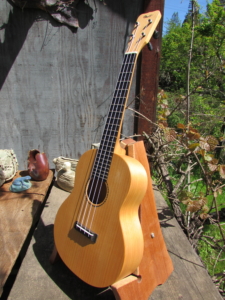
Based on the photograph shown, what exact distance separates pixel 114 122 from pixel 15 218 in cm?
117

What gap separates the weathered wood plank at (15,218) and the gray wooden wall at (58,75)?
1.89 feet

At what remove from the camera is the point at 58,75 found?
104 inches

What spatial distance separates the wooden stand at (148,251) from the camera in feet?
4.56

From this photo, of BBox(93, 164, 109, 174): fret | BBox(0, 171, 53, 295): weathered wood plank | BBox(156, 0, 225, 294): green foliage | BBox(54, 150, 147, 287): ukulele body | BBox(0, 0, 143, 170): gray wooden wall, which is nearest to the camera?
BBox(54, 150, 147, 287): ukulele body

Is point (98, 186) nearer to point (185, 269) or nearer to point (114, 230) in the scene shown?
point (114, 230)

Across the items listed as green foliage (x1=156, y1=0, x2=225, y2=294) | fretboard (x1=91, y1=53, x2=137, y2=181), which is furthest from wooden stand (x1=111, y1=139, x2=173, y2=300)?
green foliage (x1=156, y1=0, x2=225, y2=294)

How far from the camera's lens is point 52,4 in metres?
2.35

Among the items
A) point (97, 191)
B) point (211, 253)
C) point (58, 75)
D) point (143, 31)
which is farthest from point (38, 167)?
point (211, 253)

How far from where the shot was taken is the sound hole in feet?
4.52

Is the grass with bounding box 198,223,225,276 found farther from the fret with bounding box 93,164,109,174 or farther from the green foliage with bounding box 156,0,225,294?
the fret with bounding box 93,164,109,174

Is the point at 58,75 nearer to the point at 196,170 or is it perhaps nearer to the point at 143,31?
the point at 143,31

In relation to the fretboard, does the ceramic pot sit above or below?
below

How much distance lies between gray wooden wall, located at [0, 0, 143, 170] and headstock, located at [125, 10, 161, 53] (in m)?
1.17

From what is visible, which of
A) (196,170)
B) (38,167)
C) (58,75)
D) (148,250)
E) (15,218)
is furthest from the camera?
(196,170)
